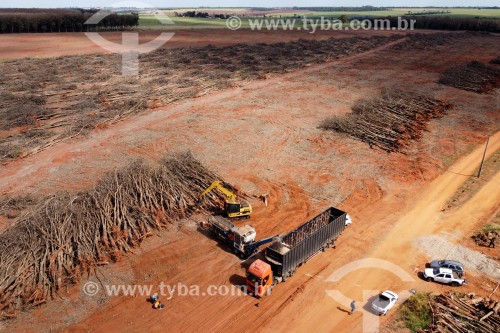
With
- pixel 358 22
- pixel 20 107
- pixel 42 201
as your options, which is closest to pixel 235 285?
pixel 42 201

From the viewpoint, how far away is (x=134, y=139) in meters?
35.2

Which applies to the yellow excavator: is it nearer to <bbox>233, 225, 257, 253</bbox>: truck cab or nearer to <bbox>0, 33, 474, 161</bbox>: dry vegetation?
<bbox>233, 225, 257, 253</bbox>: truck cab

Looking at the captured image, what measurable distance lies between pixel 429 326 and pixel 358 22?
157 m

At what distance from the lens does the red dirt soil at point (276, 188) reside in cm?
1695

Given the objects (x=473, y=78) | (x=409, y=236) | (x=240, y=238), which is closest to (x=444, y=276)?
(x=409, y=236)

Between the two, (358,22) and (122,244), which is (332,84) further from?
(358,22)

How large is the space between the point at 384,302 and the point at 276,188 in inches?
492

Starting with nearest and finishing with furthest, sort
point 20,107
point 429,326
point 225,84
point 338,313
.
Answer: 1. point 429,326
2. point 338,313
3. point 20,107
4. point 225,84

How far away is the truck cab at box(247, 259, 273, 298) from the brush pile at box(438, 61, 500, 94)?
49.6 m

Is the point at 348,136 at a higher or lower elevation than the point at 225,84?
lower

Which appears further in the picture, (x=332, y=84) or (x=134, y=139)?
(x=332, y=84)

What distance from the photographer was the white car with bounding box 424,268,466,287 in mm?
18422

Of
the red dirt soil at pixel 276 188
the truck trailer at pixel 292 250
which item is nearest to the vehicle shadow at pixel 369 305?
the red dirt soil at pixel 276 188

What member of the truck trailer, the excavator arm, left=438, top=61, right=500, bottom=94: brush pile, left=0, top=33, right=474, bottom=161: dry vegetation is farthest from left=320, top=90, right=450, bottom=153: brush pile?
left=0, top=33, right=474, bottom=161: dry vegetation
